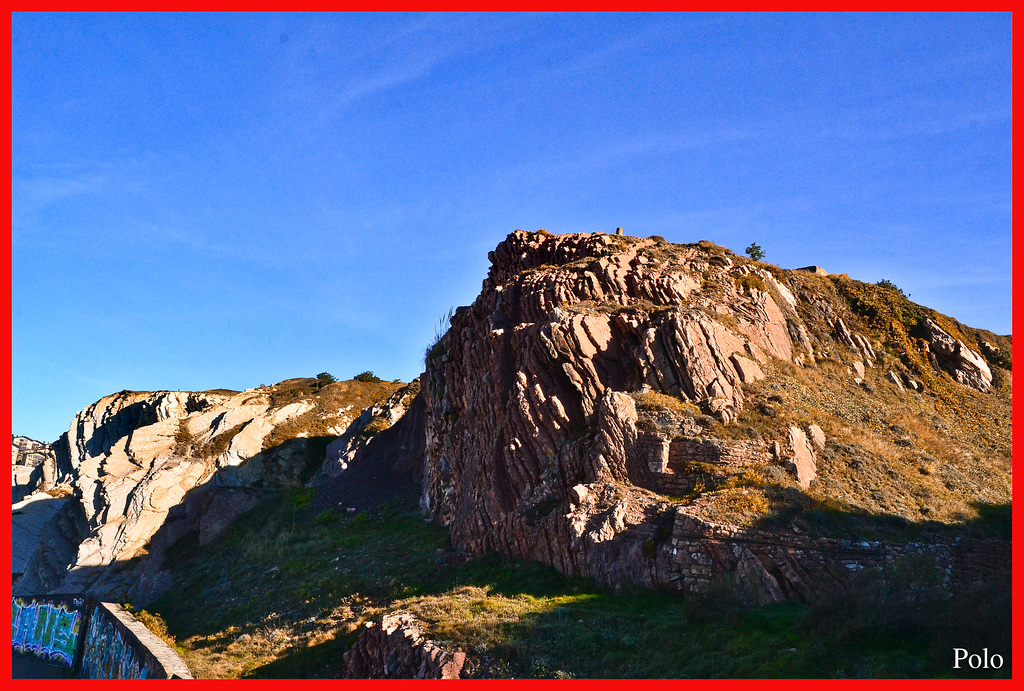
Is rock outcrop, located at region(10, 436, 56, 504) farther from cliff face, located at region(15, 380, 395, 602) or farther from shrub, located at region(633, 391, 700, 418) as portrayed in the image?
shrub, located at region(633, 391, 700, 418)

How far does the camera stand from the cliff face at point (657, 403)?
23859 millimetres

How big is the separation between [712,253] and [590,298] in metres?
14.0

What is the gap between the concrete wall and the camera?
24359 mm

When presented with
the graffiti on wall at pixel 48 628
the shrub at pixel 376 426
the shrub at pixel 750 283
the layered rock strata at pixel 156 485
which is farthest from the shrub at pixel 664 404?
the layered rock strata at pixel 156 485

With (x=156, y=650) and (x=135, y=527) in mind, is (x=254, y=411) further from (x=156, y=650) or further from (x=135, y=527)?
(x=156, y=650)

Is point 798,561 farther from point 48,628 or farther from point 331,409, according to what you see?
point 331,409

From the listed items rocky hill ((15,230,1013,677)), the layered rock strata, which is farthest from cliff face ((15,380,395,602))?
rocky hill ((15,230,1013,677))

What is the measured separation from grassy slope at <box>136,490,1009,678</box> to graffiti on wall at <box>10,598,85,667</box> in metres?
4.00

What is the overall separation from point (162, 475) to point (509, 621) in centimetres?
3935

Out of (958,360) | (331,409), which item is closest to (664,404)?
(958,360)

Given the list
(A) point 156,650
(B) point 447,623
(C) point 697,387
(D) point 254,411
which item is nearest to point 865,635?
(B) point 447,623

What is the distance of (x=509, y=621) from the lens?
21.0 meters

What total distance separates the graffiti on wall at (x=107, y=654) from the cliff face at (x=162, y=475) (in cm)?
776

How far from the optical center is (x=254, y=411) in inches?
2443
